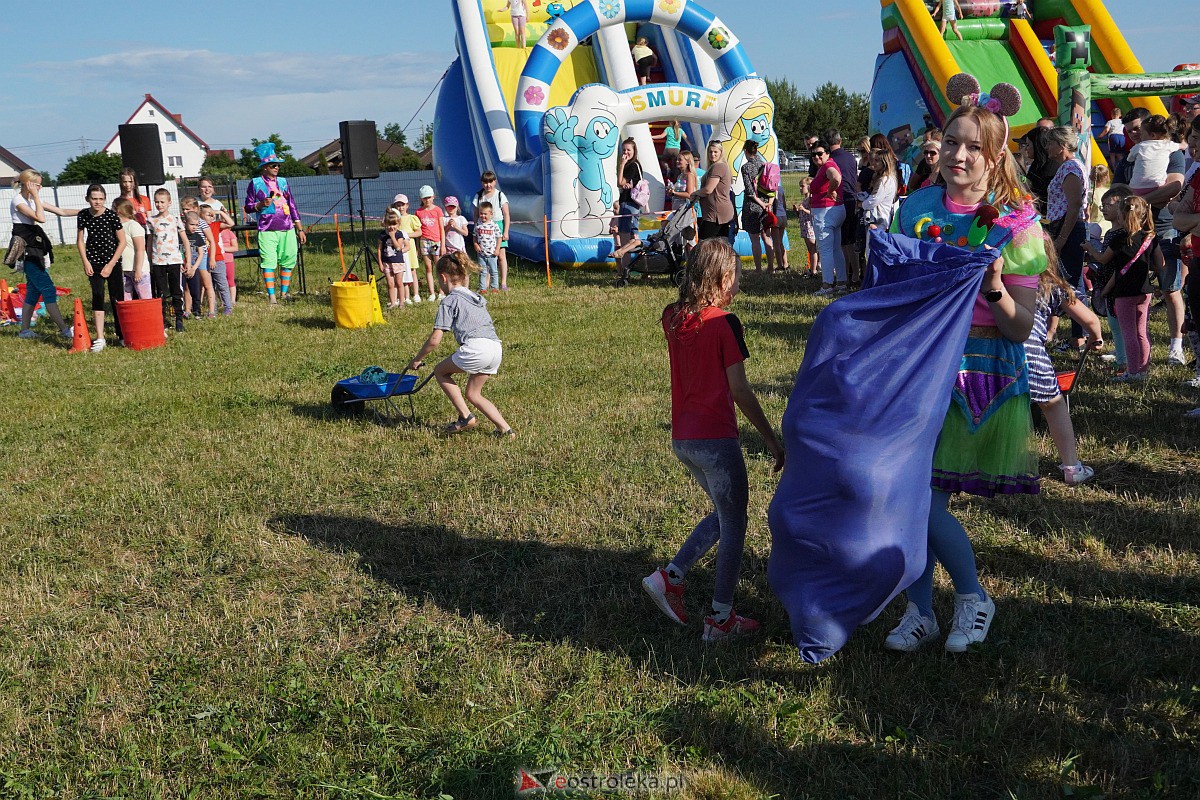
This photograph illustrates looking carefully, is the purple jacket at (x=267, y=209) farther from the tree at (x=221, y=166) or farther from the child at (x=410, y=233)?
the tree at (x=221, y=166)

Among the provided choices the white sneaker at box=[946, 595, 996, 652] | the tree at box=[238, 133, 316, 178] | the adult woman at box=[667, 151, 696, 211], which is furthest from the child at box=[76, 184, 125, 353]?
the tree at box=[238, 133, 316, 178]

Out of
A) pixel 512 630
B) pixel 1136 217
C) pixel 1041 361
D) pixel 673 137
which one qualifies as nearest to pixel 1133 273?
pixel 1136 217

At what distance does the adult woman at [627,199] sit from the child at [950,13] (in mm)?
6327

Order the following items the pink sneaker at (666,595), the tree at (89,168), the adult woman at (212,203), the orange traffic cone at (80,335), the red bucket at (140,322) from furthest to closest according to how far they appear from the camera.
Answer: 1. the tree at (89,168)
2. the adult woman at (212,203)
3. the orange traffic cone at (80,335)
4. the red bucket at (140,322)
5. the pink sneaker at (666,595)

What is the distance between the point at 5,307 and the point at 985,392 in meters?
13.6

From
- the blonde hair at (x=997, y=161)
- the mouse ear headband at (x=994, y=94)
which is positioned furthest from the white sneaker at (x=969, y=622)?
the mouse ear headband at (x=994, y=94)

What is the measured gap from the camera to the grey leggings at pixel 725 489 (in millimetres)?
3936

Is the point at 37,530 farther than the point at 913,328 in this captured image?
Yes

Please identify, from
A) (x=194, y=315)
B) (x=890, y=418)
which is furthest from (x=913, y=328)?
(x=194, y=315)

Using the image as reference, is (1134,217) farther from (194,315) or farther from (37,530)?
(194,315)

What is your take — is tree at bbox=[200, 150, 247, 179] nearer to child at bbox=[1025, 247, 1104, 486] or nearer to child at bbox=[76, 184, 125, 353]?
child at bbox=[76, 184, 125, 353]

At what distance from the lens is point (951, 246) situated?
3.42 metres

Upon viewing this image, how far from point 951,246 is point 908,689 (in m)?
1.59

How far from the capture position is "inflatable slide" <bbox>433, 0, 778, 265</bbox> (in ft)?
50.4
